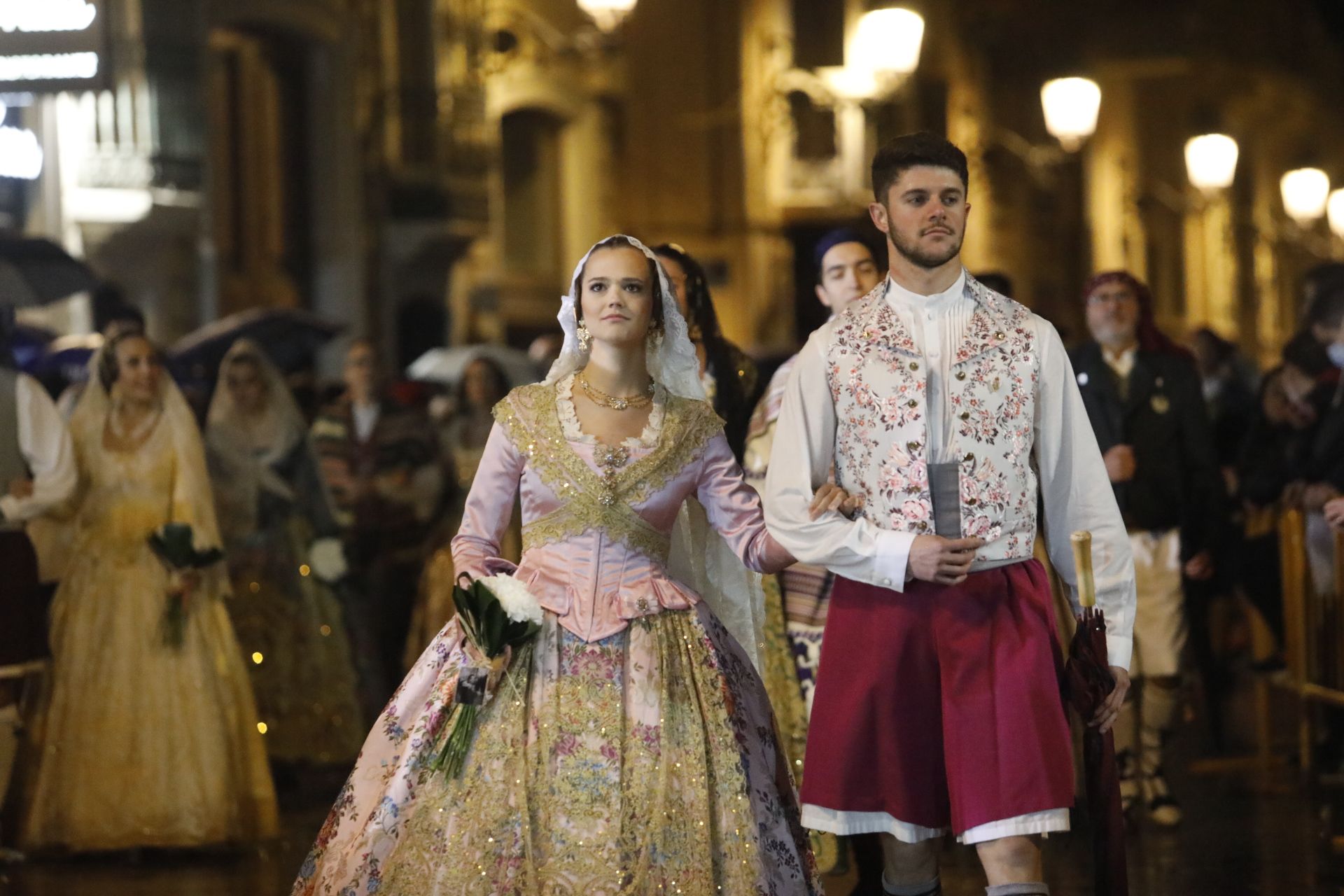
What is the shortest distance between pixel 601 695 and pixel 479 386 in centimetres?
646

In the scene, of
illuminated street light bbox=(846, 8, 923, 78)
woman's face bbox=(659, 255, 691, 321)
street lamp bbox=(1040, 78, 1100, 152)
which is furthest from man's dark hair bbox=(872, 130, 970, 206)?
illuminated street light bbox=(846, 8, 923, 78)

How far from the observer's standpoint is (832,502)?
15.6 ft

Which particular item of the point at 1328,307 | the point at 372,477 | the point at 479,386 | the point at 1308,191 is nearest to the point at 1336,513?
the point at 1328,307

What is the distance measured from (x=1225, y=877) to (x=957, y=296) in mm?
2859

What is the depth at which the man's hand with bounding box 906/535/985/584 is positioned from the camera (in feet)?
15.0

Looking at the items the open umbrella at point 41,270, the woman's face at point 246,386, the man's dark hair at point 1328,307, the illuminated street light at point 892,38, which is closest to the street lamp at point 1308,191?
the illuminated street light at point 892,38

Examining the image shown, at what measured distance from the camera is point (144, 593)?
26.7 ft

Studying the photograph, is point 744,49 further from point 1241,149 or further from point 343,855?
point 343,855

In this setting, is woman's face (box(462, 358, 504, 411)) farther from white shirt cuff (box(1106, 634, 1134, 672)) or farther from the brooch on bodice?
white shirt cuff (box(1106, 634, 1134, 672))

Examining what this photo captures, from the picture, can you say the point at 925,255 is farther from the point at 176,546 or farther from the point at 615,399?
the point at 176,546

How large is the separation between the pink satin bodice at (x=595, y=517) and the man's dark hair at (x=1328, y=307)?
15.8ft

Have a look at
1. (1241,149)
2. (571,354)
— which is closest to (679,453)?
(571,354)

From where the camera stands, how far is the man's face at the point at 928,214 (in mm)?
4812

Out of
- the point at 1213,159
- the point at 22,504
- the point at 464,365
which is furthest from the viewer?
the point at 1213,159
